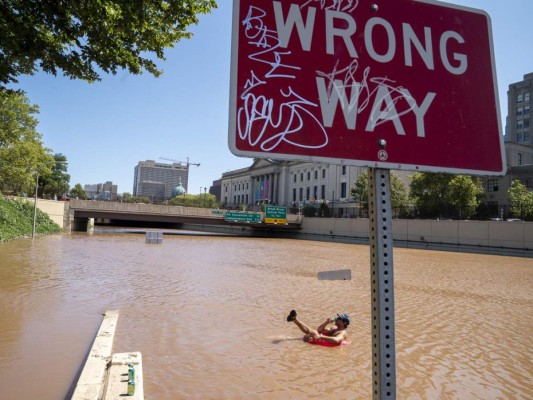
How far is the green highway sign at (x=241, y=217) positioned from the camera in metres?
59.2

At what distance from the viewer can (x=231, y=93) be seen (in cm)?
176

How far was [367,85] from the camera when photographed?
192 centimetres

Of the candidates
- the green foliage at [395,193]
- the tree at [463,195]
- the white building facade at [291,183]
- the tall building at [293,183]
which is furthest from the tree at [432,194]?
the white building facade at [291,183]

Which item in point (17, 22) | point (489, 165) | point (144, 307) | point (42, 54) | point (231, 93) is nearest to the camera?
point (231, 93)

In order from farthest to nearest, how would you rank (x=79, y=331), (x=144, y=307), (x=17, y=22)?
(x=144, y=307)
(x=79, y=331)
(x=17, y=22)

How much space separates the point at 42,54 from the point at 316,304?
986 cm

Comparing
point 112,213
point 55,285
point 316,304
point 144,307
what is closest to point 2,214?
point 112,213

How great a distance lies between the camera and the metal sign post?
5.49ft

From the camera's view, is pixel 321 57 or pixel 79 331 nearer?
pixel 321 57

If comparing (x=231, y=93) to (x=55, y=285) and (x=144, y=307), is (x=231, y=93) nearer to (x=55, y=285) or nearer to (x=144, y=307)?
(x=144, y=307)

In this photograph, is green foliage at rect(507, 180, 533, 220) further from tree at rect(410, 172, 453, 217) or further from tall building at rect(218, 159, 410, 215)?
tall building at rect(218, 159, 410, 215)

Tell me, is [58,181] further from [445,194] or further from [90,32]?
[90,32]

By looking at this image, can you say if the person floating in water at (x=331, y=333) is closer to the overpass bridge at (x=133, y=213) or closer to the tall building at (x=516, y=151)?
the overpass bridge at (x=133, y=213)

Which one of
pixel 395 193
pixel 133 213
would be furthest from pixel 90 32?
pixel 395 193
